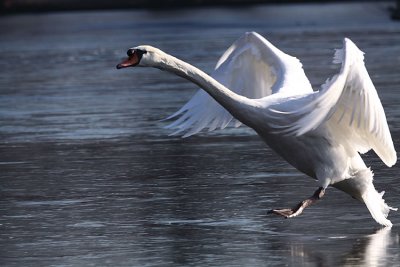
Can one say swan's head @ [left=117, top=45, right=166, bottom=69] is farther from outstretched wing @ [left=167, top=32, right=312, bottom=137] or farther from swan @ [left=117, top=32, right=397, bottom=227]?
outstretched wing @ [left=167, top=32, right=312, bottom=137]

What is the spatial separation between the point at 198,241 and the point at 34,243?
1.20 metres

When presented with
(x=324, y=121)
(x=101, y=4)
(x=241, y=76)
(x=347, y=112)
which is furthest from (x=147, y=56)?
(x=101, y=4)

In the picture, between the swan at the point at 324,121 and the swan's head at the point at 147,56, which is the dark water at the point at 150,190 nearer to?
the swan at the point at 324,121

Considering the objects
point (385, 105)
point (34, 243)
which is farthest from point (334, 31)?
point (34, 243)

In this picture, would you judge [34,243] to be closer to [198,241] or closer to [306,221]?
[198,241]

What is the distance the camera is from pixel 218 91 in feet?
36.7

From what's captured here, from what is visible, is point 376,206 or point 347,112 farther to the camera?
point 376,206

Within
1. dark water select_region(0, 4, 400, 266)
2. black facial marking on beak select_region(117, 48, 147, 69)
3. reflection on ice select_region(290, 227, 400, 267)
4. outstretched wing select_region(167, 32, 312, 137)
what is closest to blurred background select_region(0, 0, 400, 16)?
dark water select_region(0, 4, 400, 266)

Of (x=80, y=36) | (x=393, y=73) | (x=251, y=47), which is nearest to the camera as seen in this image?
(x=251, y=47)

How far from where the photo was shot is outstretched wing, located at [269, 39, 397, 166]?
1058cm

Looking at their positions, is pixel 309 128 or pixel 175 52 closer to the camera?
pixel 309 128

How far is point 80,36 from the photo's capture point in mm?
50156

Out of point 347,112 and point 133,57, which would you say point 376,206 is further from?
point 133,57

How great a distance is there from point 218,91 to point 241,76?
2.13 meters
